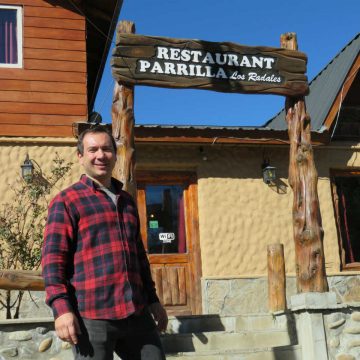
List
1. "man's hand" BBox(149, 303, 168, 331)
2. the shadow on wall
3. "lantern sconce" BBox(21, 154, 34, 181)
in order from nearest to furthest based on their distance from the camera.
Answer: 1. "man's hand" BBox(149, 303, 168, 331)
2. the shadow on wall
3. "lantern sconce" BBox(21, 154, 34, 181)

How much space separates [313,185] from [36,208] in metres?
3.88

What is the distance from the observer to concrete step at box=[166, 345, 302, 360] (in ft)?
18.8

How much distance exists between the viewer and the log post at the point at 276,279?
287 inches

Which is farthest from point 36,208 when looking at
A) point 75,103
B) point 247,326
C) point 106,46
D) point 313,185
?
point 106,46

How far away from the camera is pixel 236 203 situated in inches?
381

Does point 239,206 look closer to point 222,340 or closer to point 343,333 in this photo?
point 222,340

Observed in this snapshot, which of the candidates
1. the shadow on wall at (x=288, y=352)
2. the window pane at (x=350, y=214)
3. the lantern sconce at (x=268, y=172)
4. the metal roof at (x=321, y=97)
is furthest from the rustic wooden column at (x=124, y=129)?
the window pane at (x=350, y=214)

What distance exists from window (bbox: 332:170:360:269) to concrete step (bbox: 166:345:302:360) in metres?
4.32

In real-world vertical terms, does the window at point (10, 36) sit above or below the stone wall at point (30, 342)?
above

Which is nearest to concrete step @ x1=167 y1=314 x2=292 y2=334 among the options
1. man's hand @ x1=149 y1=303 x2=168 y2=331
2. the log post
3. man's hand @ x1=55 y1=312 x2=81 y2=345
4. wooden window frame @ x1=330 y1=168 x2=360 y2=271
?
the log post

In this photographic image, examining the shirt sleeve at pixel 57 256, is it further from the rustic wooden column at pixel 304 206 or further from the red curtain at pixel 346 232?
the red curtain at pixel 346 232

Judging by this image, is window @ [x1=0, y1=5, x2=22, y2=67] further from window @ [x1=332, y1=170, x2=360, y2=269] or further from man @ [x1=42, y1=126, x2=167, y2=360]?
man @ [x1=42, y1=126, x2=167, y2=360]

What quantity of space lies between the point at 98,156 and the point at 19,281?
10.6 ft

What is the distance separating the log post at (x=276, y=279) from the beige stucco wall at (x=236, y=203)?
2.00 m
